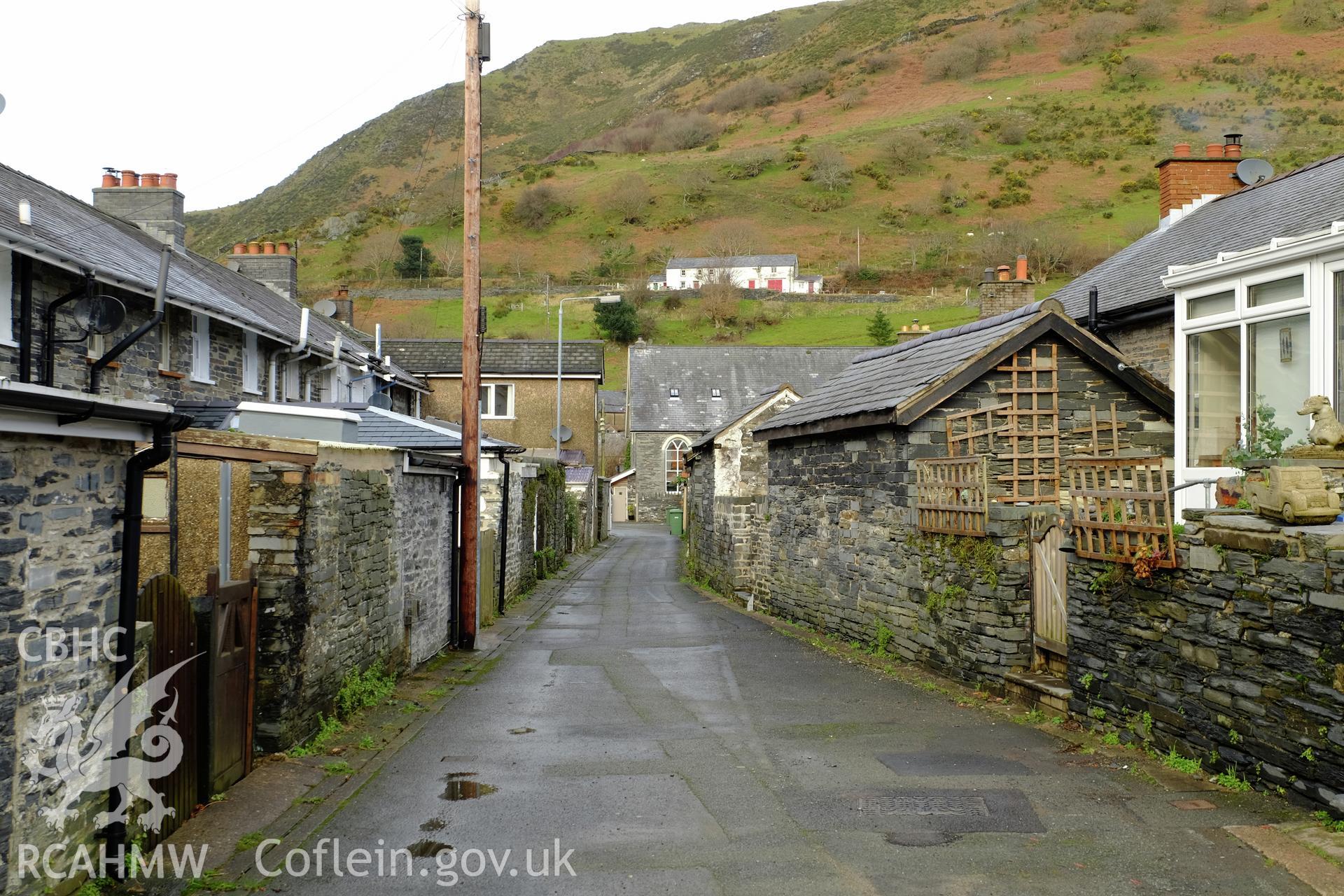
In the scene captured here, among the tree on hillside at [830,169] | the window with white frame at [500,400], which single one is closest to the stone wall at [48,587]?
the window with white frame at [500,400]

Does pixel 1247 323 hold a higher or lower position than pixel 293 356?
lower

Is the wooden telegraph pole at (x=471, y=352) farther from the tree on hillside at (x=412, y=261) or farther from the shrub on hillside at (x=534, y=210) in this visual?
the shrub on hillside at (x=534, y=210)

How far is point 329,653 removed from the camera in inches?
363

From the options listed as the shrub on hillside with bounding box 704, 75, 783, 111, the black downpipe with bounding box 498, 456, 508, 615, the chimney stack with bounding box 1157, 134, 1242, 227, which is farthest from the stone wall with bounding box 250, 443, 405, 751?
the shrub on hillside with bounding box 704, 75, 783, 111

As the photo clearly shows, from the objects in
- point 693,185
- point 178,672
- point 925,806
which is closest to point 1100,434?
point 925,806

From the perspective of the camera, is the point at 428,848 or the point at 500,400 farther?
the point at 500,400

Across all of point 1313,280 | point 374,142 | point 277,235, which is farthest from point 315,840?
point 374,142

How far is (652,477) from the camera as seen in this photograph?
187ft

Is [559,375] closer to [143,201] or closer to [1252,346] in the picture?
[143,201]

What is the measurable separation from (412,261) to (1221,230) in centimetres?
7308

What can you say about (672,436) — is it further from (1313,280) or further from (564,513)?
(1313,280)

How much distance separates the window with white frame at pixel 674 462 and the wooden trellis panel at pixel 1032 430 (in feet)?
136

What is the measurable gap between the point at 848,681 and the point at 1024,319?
5306 mm

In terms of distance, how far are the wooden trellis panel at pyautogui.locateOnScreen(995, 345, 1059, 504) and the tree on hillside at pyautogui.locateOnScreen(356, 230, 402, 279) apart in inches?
2884
